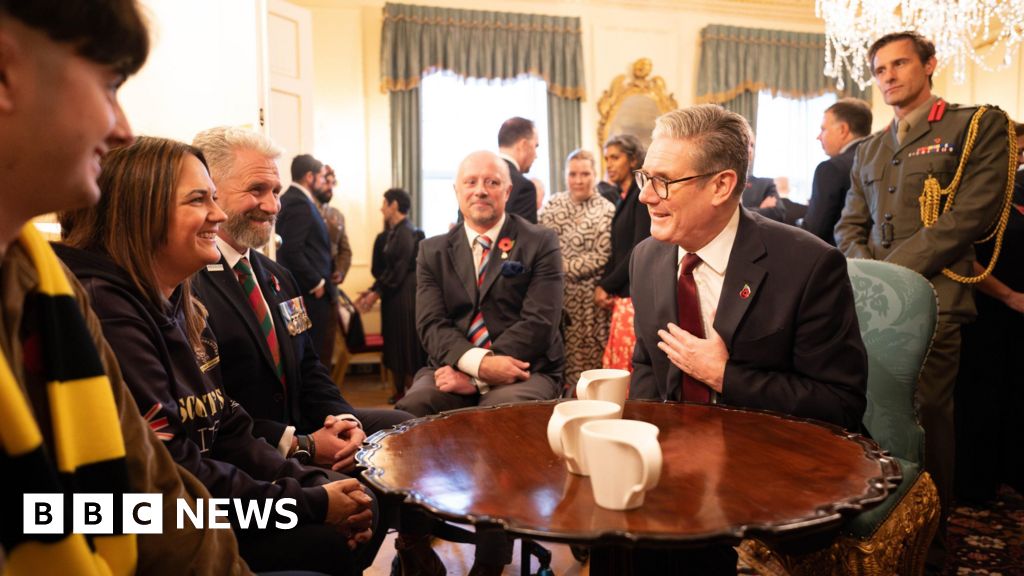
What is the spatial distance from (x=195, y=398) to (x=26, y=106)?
2.71 feet

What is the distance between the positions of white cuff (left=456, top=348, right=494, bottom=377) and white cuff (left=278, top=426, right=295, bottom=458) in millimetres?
852

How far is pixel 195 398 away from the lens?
55.7 inches

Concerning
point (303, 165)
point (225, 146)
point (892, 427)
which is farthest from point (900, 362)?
point (303, 165)

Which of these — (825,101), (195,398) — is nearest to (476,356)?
(195,398)

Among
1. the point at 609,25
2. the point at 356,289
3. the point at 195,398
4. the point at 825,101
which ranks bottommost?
the point at 356,289

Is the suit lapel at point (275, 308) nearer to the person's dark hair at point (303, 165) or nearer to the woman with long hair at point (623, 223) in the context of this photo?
the woman with long hair at point (623, 223)

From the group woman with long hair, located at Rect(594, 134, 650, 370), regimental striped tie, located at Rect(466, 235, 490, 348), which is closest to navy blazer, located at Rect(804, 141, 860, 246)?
woman with long hair, located at Rect(594, 134, 650, 370)

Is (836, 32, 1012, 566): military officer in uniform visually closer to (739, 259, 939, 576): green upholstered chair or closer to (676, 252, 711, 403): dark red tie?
(739, 259, 939, 576): green upholstered chair

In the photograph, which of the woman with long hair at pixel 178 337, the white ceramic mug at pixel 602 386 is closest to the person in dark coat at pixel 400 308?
the woman with long hair at pixel 178 337

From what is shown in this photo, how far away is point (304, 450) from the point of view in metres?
1.89

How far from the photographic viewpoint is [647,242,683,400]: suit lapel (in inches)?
71.9

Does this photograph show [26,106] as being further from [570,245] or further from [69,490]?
[570,245]

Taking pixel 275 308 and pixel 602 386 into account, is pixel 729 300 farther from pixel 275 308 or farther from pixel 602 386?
pixel 275 308

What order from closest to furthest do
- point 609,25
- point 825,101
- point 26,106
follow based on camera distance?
point 26,106
point 609,25
point 825,101
